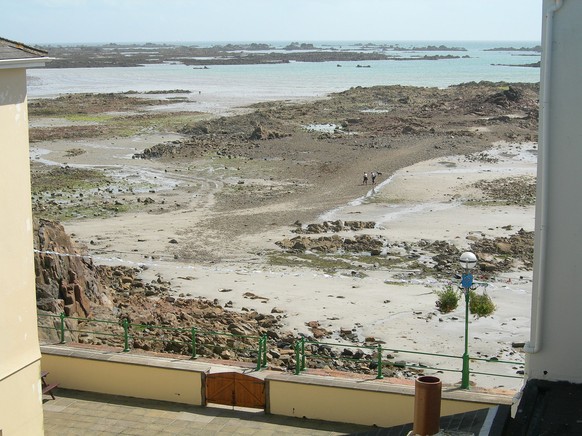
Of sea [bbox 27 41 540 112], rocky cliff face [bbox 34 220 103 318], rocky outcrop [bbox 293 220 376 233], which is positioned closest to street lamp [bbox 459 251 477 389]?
rocky cliff face [bbox 34 220 103 318]

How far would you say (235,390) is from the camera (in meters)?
13.8

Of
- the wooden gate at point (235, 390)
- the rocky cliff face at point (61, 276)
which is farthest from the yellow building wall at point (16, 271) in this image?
the rocky cliff face at point (61, 276)

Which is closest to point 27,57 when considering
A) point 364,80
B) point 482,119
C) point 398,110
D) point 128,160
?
point 128,160

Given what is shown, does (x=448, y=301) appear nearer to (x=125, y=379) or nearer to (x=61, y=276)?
(x=61, y=276)

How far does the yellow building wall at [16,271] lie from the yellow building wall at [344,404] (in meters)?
3.77

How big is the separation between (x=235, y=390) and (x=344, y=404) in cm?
174

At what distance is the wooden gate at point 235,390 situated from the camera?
540 inches

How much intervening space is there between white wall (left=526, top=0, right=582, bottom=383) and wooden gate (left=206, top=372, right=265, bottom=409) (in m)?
5.07

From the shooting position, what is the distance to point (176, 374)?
14039 millimetres

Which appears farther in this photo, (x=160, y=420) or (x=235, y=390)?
(x=235, y=390)

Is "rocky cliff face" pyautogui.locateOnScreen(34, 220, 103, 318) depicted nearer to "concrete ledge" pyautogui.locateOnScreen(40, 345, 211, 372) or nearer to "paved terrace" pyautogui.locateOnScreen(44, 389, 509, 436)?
"concrete ledge" pyautogui.locateOnScreen(40, 345, 211, 372)

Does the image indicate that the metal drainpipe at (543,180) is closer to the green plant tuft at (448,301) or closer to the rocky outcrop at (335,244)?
the green plant tuft at (448,301)

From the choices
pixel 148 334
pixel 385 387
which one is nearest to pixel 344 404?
pixel 385 387

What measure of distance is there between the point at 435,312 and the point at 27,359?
1278 centimetres
